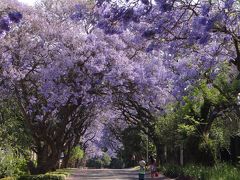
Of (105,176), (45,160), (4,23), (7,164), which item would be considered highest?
(4,23)

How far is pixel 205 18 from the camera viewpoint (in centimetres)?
1106

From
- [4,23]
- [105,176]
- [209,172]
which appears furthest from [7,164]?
[4,23]

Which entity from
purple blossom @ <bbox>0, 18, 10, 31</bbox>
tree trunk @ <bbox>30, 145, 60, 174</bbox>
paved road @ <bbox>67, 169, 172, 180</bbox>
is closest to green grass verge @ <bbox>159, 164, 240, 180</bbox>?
paved road @ <bbox>67, 169, 172, 180</bbox>

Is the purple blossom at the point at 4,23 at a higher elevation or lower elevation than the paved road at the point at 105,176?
higher

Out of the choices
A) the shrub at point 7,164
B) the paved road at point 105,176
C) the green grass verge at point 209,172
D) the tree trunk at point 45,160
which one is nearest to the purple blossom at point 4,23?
the green grass verge at point 209,172

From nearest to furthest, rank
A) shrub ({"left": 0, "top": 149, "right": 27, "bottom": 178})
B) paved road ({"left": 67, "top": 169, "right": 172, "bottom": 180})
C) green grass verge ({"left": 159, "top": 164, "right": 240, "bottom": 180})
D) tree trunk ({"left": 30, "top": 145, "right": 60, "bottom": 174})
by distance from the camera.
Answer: green grass verge ({"left": 159, "top": 164, "right": 240, "bottom": 180}) < shrub ({"left": 0, "top": 149, "right": 27, "bottom": 178}) < tree trunk ({"left": 30, "top": 145, "right": 60, "bottom": 174}) < paved road ({"left": 67, "top": 169, "right": 172, "bottom": 180})

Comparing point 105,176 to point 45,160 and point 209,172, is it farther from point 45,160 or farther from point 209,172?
point 209,172

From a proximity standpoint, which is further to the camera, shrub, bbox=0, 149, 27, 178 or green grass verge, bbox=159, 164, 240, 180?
shrub, bbox=0, 149, 27, 178

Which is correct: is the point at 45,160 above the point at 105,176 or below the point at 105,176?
above

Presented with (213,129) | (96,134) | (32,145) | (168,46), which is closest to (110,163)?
(96,134)

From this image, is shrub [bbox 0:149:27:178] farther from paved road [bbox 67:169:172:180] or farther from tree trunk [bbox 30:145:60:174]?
paved road [bbox 67:169:172:180]

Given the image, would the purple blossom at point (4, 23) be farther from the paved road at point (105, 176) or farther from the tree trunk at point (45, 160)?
the paved road at point (105, 176)

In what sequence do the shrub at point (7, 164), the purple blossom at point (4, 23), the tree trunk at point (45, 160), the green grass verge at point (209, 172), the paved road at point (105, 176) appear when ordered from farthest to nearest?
the paved road at point (105, 176), the tree trunk at point (45, 160), the shrub at point (7, 164), the green grass verge at point (209, 172), the purple blossom at point (4, 23)

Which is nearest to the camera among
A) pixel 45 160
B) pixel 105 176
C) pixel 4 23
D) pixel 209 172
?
pixel 4 23
